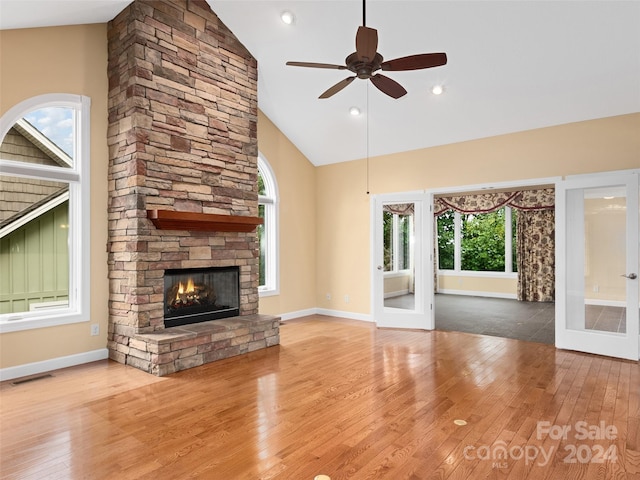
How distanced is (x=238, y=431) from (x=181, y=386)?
1120 mm

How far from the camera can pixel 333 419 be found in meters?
2.92

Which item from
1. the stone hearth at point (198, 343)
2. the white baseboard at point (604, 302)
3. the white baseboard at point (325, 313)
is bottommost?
the white baseboard at point (325, 313)

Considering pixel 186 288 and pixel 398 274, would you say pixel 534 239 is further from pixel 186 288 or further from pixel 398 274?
pixel 186 288

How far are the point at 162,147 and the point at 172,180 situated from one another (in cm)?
36

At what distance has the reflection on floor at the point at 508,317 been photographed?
4.64 metres

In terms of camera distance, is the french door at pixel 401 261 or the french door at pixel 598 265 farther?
the french door at pixel 401 261

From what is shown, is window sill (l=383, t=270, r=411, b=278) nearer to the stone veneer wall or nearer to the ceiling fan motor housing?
the stone veneer wall

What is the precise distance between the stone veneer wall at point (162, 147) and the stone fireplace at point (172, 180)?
0.01 m

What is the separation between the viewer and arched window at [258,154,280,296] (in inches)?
261

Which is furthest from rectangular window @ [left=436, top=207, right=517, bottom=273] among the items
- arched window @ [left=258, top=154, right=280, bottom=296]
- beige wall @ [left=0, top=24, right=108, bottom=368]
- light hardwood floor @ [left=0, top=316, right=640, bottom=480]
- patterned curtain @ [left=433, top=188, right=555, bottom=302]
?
beige wall @ [left=0, top=24, right=108, bottom=368]

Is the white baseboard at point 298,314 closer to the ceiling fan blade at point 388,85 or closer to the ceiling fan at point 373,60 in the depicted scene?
the ceiling fan blade at point 388,85

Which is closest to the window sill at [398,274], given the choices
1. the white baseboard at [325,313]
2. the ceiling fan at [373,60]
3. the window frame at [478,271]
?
the white baseboard at [325,313]

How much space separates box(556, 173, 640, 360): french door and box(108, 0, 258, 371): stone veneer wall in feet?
13.5

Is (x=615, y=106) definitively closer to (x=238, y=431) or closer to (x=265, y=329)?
(x=265, y=329)
